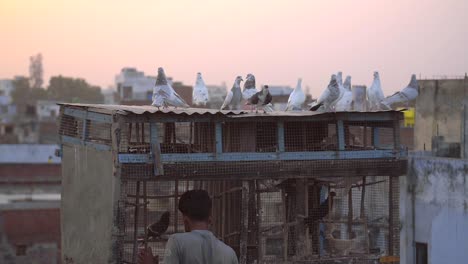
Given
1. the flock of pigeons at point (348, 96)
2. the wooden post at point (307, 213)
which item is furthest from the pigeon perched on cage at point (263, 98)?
the wooden post at point (307, 213)

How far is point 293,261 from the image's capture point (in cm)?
986

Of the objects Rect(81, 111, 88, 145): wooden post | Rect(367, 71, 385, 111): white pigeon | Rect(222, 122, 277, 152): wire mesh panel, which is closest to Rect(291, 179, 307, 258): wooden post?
Rect(222, 122, 277, 152): wire mesh panel

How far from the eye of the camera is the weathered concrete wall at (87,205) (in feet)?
30.2

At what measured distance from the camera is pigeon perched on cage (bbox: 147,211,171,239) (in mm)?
9797

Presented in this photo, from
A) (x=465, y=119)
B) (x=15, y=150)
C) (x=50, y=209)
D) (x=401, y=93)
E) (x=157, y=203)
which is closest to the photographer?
(x=157, y=203)

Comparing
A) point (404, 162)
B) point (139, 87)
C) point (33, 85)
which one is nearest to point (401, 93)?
point (404, 162)

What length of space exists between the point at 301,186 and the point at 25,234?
19.0 m

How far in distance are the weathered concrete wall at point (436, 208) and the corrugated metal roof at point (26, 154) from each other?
21.3 m

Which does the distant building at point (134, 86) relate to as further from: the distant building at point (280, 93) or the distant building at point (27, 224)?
the distant building at point (27, 224)

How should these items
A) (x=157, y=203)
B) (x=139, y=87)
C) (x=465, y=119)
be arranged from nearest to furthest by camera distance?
(x=157, y=203) → (x=465, y=119) → (x=139, y=87)

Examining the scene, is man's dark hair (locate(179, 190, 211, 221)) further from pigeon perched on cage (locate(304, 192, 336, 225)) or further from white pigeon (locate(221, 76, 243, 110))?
white pigeon (locate(221, 76, 243, 110))

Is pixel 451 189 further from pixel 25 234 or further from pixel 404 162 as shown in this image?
pixel 25 234

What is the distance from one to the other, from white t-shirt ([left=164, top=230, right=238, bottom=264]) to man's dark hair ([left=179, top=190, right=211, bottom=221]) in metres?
0.09

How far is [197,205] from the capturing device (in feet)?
16.4
